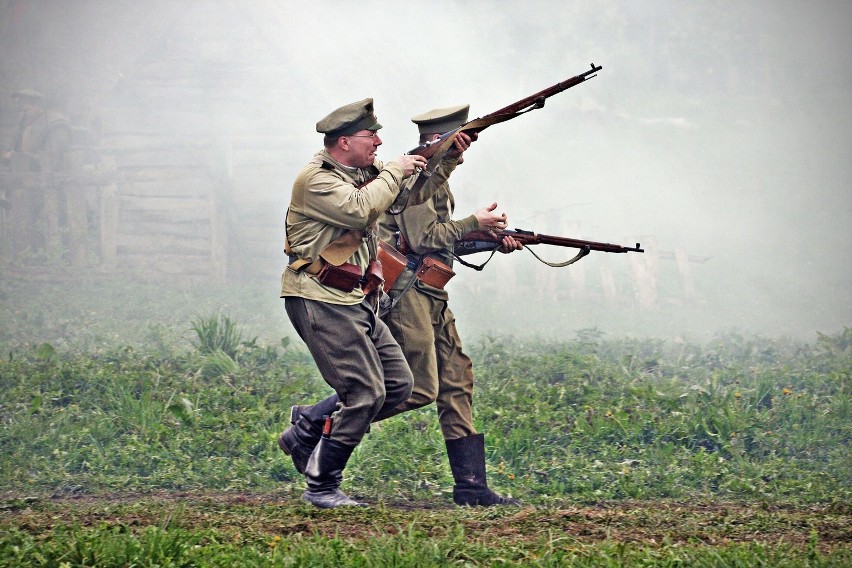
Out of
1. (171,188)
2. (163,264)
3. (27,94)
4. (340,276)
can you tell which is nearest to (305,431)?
(340,276)

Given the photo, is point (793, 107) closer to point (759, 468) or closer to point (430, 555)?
point (759, 468)

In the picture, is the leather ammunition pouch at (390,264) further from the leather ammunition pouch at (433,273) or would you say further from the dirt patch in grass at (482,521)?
the dirt patch in grass at (482,521)

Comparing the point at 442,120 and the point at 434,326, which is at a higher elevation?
the point at 442,120

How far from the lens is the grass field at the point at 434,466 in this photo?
491 centimetres

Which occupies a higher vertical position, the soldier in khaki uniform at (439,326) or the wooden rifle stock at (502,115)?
the wooden rifle stock at (502,115)

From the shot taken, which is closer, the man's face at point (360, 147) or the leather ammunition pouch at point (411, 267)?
the man's face at point (360, 147)

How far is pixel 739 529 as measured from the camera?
5777mm

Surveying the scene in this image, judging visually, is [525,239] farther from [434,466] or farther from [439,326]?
[434,466]

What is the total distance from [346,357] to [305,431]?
654 mm

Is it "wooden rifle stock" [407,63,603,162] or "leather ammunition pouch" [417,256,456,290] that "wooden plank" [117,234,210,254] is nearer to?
"leather ammunition pouch" [417,256,456,290]

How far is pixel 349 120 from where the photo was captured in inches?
250

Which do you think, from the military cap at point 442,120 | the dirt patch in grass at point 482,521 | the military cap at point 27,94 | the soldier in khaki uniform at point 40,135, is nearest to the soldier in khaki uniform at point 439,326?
the military cap at point 442,120

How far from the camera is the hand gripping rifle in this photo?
668cm

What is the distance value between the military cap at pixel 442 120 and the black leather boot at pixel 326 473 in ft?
6.64
